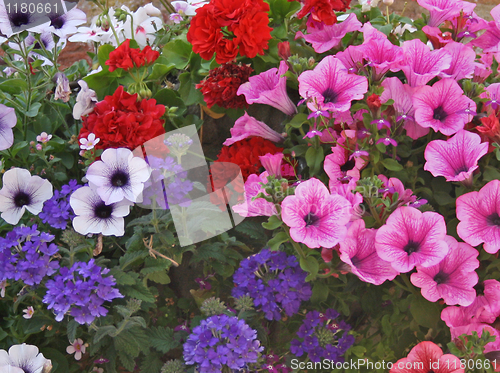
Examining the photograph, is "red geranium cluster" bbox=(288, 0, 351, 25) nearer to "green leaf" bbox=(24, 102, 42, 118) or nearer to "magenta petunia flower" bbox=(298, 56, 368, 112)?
"magenta petunia flower" bbox=(298, 56, 368, 112)

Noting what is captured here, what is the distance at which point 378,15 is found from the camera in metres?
1.16

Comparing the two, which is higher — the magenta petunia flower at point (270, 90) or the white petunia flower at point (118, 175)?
the magenta petunia flower at point (270, 90)

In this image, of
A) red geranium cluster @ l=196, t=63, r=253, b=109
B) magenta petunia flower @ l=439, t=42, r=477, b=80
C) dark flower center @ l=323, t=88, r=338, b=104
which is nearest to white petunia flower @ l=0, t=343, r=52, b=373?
red geranium cluster @ l=196, t=63, r=253, b=109

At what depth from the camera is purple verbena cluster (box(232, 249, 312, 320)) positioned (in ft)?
3.09

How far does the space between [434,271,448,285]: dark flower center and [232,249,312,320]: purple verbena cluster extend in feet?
0.84

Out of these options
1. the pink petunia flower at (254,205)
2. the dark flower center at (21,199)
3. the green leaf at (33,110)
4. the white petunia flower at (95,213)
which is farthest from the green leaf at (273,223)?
the green leaf at (33,110)

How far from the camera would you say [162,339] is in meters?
1.03

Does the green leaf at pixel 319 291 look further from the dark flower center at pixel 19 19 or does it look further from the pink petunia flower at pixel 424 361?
the dark flower center at pixel 19 19

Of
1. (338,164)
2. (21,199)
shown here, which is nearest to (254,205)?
(338,164)

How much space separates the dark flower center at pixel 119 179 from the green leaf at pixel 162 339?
1.13 ft

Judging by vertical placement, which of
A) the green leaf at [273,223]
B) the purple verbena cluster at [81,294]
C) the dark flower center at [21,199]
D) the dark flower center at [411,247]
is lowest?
the purple verbena cluster at [81,294]

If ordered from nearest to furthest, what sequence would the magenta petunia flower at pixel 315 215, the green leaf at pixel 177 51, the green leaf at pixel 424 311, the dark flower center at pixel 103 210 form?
the magenta petunia flower at pixel 315 215, the green leaf at pixel 424 311, the dark flower center at pixel 103 210, the green leaf at pixel 177 51

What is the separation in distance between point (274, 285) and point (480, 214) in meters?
0.43

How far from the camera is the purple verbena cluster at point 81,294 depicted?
836 mm
